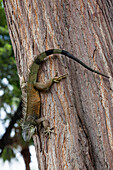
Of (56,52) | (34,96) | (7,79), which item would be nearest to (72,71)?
(56,52)

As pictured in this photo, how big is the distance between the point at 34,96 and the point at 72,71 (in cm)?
84

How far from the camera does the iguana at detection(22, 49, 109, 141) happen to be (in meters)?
2.72

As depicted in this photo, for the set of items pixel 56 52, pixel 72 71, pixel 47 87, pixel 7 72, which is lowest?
pixel 47 87

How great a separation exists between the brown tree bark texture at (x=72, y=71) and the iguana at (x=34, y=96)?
0.09 metres

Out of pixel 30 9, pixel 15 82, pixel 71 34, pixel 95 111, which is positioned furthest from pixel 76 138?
pixel 15 82

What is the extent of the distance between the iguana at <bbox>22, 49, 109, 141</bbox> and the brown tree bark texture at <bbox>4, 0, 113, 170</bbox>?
9cm

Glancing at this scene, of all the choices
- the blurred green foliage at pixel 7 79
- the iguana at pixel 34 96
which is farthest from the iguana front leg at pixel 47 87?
the blurred green foliage at pixel 7 79

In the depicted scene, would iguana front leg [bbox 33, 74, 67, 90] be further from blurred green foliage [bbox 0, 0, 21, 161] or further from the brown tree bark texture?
blurred green foliage [bbox 0, 0, 21, 161]

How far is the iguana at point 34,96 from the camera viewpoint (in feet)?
8.92

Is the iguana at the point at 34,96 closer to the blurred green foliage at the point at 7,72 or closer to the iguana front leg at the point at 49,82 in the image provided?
the iguana front leg at the point at 49,82

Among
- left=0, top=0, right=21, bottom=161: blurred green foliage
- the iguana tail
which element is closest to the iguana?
the iguana tail

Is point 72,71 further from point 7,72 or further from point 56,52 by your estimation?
point 7,72

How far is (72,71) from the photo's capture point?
109 inches

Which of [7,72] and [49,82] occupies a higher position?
[7,72]
